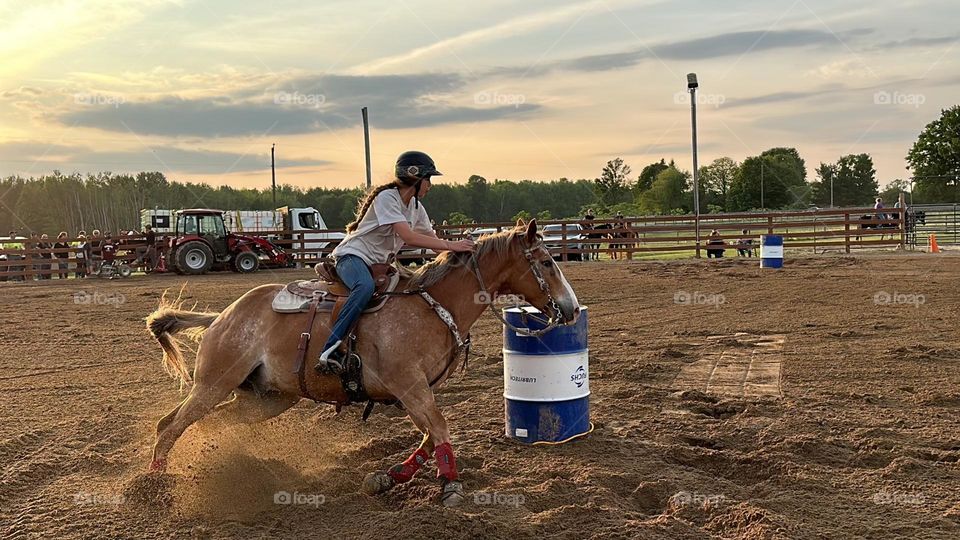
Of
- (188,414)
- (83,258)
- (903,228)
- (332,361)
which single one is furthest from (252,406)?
(903,228)

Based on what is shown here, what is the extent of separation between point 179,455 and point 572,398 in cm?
290

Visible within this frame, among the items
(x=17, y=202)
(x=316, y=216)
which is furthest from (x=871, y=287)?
(x=17, y=202)

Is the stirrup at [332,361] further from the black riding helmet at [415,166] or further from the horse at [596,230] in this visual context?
the horse at [596,230]

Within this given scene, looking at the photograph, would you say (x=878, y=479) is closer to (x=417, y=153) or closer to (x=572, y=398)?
(x=572, y=398)

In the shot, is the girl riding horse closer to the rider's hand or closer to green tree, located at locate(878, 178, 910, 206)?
the rider's hand

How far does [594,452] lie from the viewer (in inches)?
229

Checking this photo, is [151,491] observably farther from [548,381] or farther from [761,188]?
[761,188]

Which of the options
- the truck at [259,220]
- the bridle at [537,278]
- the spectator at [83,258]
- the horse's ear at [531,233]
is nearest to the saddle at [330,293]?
the bridle at [537,278]

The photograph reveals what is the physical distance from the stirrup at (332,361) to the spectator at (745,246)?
77.1 ft

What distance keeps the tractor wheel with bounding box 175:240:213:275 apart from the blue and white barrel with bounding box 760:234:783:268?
17.8m

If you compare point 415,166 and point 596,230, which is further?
point 596,230

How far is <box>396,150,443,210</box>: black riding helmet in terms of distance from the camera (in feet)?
17.5

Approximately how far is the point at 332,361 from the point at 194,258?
24044 millimetres

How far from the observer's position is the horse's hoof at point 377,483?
16.4ft
